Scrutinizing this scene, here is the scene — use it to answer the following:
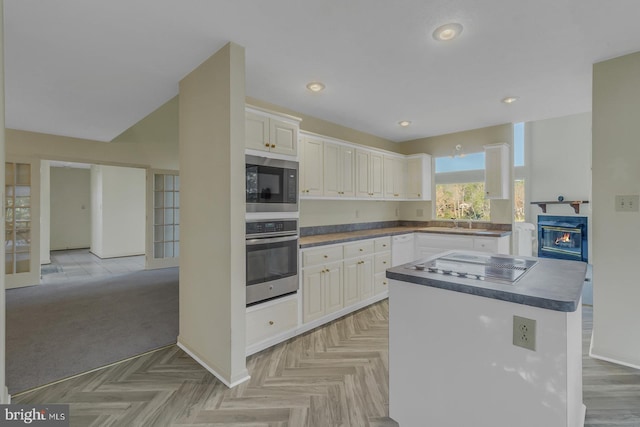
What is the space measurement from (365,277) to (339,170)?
55.1 inches

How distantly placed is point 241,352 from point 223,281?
548 millimetres

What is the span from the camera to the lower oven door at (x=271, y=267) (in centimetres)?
253

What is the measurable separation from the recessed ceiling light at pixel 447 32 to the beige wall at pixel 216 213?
54.9 inches

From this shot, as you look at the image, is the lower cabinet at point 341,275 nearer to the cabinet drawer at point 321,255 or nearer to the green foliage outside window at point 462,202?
the cabinet drawer at point 321,255

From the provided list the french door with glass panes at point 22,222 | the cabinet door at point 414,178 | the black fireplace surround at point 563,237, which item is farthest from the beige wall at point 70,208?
the black fireplace surround at point 563,237

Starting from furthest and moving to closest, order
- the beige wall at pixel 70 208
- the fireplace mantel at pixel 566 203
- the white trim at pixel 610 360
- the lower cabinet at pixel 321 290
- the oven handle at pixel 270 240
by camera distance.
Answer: the beige wall at pixel 70 208 → the fireplace mantel at pixel 566 203 → the lower cabinet at pixel 321 290 → the oven handle at pixel 270 240 → the white trim at pixel 610 360

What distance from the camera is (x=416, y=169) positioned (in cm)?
506

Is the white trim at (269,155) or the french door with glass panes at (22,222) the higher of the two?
the white trim at (269,155)

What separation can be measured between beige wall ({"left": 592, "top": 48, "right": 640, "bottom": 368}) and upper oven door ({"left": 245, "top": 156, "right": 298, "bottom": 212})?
2.63 m

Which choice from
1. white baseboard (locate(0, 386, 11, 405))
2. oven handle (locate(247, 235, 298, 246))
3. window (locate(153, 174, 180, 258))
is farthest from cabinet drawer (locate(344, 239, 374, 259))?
window (locate(153, 174, 180, 258))

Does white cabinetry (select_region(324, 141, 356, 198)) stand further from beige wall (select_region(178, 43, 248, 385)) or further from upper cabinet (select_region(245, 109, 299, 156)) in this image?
beige wall (select_region(178, 43, 248, 385))

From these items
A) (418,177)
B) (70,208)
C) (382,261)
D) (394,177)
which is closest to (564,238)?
(418,177)

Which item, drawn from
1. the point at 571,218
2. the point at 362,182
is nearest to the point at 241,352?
the point at 362,182

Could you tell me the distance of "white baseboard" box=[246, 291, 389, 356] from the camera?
8.68 ft
